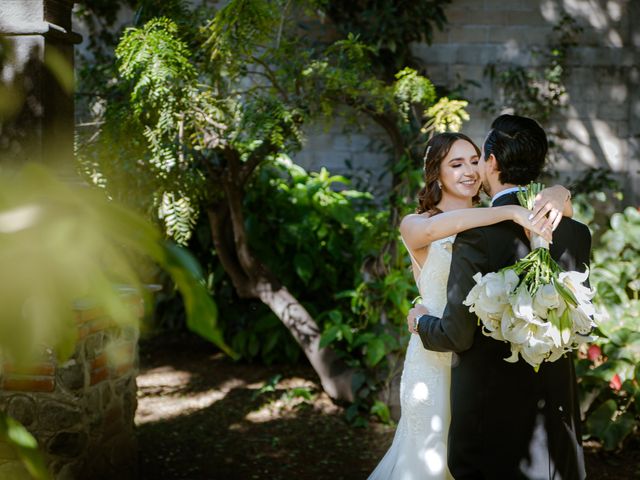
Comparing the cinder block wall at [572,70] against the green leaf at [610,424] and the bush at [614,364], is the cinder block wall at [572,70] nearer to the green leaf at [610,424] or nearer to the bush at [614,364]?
the bush at [614,364]

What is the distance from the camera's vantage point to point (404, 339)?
486 cm

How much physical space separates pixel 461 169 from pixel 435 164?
11 centimetres

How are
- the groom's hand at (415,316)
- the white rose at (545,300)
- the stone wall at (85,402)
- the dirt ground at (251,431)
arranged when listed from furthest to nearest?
the dirt ground at (251,431), the stone wall at (85,402), the groom's hand at (415,316), the white rose at (545,300)

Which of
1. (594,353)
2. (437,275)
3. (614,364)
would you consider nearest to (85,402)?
(437,275)

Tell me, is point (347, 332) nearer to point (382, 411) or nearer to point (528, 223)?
point (382, 411)

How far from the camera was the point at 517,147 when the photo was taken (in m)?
2.38

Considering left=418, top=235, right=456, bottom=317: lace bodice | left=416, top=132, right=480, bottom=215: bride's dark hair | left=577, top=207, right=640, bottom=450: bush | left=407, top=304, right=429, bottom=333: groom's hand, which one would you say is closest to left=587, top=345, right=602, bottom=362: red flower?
left=577, top=207, right=640, bottom=450: bush

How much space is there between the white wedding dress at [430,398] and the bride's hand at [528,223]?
708 mm

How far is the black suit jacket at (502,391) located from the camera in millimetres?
2355

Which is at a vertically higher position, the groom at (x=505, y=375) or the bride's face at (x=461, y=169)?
the bride's face at (x=461, y=169)

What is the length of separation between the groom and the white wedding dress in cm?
54

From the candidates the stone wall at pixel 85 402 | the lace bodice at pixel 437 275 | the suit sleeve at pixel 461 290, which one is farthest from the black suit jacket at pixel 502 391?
the stone wall at pixel 85 402

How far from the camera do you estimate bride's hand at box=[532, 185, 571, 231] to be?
221cm

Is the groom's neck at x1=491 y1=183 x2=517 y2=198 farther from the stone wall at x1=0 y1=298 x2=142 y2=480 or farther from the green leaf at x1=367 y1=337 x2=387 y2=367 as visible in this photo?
the green leaf at x1=367 y1=337 x2=387 y2=367
